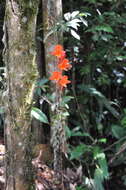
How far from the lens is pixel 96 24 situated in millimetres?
2428

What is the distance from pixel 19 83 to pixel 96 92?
1324 mm

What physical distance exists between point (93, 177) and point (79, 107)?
593 mm

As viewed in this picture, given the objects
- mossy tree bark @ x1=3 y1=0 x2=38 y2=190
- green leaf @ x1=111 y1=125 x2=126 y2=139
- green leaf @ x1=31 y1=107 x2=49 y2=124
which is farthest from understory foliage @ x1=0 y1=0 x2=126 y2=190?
mossy tree bark @ x1=3 y1=0 x2=38 y2=190

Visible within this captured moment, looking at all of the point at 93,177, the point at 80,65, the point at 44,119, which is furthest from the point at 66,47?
the point at 93,177

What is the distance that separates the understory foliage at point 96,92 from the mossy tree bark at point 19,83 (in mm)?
858

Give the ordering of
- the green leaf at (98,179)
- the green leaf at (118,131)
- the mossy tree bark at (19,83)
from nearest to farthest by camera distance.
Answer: the mossy tree bark at (19,83), the green leaf at (98,179), the green leaf at (118,131)

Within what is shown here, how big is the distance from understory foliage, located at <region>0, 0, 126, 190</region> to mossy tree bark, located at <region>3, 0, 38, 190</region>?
0.86 metres

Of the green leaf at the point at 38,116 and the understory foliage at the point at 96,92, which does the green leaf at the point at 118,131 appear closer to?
the understory foliage at the point at 96,92

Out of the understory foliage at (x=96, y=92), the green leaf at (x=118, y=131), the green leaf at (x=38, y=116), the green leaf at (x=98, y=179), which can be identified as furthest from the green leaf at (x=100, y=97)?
the green leaf at (x=38, y=116)

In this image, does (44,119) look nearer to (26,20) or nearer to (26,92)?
(26,92)

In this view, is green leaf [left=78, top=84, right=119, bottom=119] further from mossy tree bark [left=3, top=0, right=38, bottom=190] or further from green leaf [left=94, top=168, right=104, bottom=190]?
mossy tree bark [left=3, top=0, right=38, bottom=190]

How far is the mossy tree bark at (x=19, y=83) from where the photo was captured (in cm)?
138

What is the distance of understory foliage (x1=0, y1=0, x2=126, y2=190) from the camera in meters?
2.43

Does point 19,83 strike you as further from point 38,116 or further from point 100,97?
point 100,97
